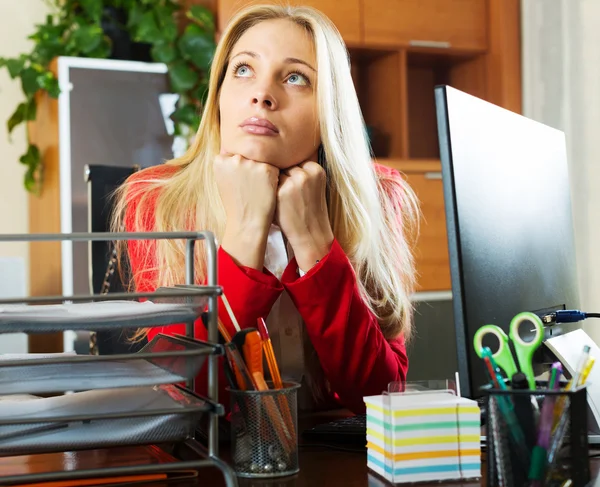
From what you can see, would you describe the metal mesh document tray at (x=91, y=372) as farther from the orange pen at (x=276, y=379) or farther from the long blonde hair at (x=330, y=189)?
the long blonde hair at (x=330, y=189)

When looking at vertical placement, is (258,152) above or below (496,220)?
above

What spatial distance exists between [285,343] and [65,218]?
5.03 ft

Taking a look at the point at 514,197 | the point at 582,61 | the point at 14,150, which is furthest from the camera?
the point at 14,150

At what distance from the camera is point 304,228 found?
44.7 inches

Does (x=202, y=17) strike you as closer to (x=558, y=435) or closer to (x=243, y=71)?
(x=243, y=71)

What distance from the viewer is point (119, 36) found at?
2.79 metres

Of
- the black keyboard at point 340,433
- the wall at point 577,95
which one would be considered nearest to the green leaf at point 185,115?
the wall at point 577,95

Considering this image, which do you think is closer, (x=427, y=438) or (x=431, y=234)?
(x=427, y=438)

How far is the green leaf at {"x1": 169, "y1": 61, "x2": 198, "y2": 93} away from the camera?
107 inches

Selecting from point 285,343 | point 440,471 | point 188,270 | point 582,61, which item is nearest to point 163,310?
point 188,270

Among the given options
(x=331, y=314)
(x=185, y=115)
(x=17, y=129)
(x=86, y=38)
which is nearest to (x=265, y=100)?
(x=331, y=314)

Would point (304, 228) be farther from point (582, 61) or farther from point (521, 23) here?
point (521, 23)

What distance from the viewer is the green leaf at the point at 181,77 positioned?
272 centimetres

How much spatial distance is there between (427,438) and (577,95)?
2.38m
